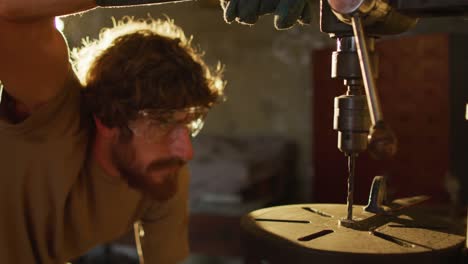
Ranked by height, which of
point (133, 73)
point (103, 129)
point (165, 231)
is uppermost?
point (133, 73)

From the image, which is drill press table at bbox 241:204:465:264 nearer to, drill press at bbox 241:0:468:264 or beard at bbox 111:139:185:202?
drill press at bbox 241:0:468:264

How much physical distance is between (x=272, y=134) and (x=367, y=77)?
9.71 feet

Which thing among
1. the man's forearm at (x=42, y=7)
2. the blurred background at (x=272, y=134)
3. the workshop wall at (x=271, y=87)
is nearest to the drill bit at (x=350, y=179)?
the man's forearm at (x=42, y=7)

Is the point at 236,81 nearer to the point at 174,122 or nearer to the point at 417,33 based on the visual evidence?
the point at 417,33

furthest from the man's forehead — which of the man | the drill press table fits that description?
the drill press table

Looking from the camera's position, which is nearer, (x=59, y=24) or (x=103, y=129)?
(x=59, y=24)

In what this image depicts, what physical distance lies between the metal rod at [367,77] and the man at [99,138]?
46 centimetres

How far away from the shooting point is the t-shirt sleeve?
122 cm

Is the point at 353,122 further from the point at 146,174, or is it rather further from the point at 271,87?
the point at 271,87

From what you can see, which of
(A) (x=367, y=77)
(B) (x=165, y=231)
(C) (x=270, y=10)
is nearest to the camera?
(A) (x=367, y=77)

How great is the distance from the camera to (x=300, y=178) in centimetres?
343

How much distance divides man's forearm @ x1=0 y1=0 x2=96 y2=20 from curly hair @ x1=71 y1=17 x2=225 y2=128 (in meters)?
0.37

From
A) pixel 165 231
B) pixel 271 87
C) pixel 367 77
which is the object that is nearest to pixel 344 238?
pixel 367 77

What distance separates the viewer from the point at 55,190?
948mm
